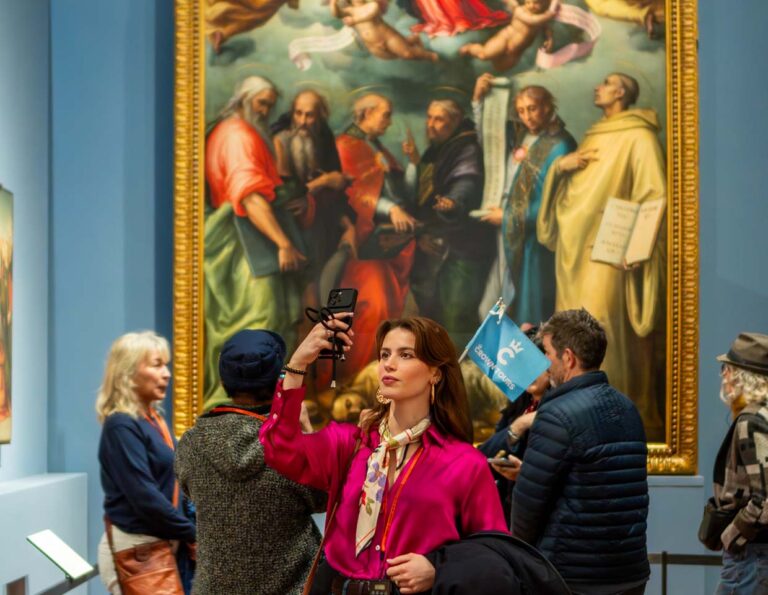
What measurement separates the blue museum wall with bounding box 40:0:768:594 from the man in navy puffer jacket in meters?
2.80

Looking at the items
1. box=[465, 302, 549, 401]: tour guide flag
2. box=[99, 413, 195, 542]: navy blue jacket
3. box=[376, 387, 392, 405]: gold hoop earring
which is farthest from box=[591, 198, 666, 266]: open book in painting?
box=[376, 387, 392, 405]: gold hoop earring

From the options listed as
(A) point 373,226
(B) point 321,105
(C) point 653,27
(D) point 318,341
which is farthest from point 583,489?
(C) point 653,27

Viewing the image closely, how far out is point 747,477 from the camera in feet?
15.9

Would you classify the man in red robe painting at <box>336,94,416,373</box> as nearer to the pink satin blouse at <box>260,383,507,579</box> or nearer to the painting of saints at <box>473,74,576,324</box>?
the painting of saints at <box>473,74,576,324</box>

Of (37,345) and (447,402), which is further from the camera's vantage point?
(37,345)

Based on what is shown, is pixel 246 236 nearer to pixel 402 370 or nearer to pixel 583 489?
pixel 583 489

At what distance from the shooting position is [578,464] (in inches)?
181

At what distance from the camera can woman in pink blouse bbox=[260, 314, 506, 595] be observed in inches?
125

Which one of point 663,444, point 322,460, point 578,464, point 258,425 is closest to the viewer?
point 322,460

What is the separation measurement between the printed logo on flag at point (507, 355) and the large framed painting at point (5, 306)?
283 centimetres

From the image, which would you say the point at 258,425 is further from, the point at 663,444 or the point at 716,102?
the point at 716,102

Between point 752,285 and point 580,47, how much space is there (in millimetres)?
1966

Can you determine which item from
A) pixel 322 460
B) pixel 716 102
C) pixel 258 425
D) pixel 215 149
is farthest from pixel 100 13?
pixel 322 460

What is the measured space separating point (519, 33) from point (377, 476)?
4816 mm
